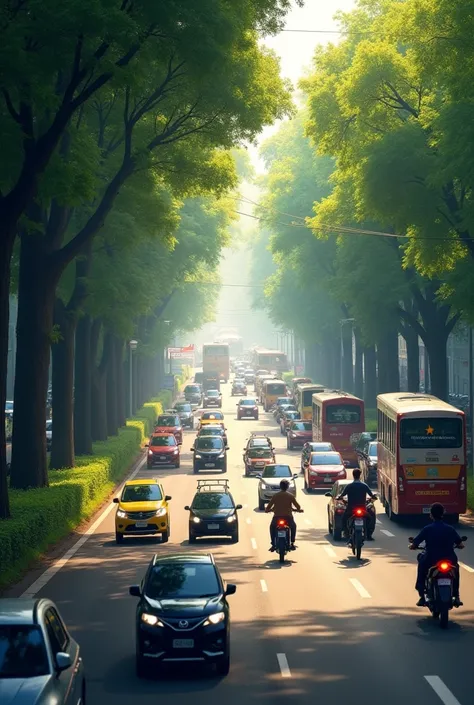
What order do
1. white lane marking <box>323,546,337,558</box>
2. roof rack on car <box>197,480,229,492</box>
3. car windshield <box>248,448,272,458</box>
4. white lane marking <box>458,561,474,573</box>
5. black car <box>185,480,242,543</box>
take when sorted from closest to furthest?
1. white lane marking <box>458,561,474,573</box>
2. white lane marking <box>323,546,337,558</box>
3. black car <box>185,480,242,543</box>
4. roof rack on car <box>197,480,229,492</box>
5. car windshield <box>248,448,272,458</box>

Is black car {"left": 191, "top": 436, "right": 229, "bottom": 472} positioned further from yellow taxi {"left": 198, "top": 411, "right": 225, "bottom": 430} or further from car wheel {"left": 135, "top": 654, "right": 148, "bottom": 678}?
car wheel {"left": 135, "top": 654, "right": 148, "bottom": 678}

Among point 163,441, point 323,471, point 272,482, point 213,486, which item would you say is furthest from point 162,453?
point 213,486

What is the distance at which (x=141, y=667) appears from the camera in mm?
16938

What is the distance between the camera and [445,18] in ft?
116

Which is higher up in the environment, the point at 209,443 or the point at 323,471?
the point at 209,443

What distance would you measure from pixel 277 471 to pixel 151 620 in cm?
2926

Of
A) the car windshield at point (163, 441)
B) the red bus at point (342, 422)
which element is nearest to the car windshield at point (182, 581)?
the red bus at point (342, 422)

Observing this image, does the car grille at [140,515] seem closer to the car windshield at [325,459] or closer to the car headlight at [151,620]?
the car windshield at [325,459]

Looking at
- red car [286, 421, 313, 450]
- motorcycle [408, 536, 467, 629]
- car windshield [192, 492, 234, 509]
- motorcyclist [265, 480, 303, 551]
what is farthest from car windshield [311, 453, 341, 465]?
motorcycle [408, 536, 467, 629]

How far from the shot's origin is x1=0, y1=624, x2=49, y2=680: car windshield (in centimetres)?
1196

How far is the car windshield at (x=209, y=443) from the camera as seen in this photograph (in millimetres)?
61219

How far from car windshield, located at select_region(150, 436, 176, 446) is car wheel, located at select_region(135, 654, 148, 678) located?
4534 cm

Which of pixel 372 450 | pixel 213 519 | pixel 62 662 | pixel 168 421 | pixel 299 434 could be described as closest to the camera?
pixel 62 662

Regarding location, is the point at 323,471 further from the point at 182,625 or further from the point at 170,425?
the point at 182,625
